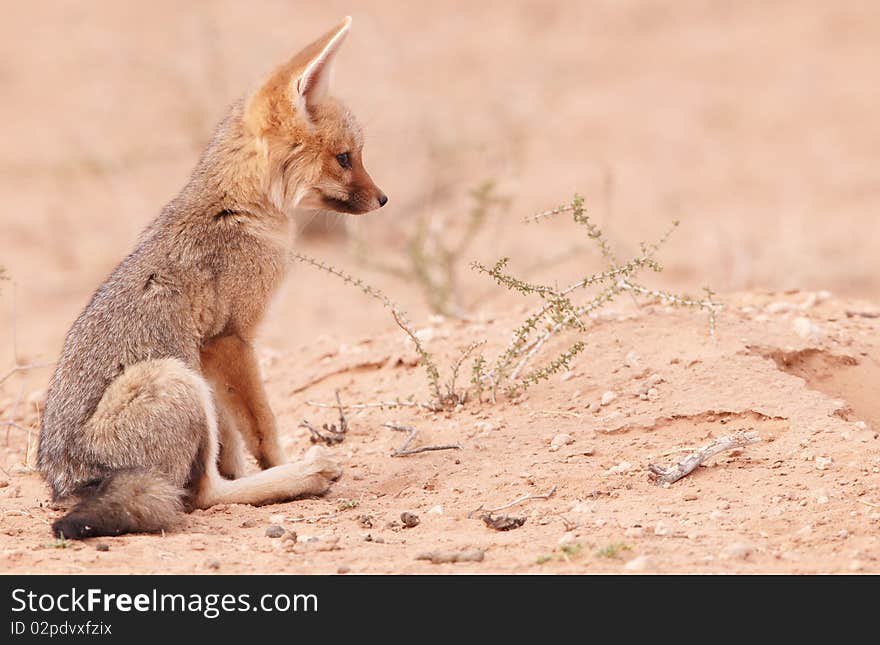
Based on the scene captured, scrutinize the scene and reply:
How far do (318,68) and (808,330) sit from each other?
9.43 feet

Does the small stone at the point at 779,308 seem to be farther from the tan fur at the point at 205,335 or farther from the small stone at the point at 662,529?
the small stone at the point at 662,529

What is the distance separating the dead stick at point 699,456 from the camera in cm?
535

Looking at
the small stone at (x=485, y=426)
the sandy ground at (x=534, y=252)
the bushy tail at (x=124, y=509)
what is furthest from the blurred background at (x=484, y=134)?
the bushy tail at (x=124, y=509)

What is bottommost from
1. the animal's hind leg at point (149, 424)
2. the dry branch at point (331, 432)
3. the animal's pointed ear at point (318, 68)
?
the animal's hind leg at point (149, 424)

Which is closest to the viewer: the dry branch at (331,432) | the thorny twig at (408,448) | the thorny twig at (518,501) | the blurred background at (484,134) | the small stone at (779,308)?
the thorny twig at (518,501)

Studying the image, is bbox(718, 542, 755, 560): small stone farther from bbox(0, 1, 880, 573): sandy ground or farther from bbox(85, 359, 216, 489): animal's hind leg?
bbox(85, 359, 216, 489): animal's hind leg

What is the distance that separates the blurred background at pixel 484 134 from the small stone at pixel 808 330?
6.44 ft

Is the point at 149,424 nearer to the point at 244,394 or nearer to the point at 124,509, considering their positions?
the point at 124,509

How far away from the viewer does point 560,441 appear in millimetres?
5832

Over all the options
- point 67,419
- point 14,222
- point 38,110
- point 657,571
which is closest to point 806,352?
point 657,571

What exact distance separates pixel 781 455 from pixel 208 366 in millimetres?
2492

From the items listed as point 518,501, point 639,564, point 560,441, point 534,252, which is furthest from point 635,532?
point 534,252

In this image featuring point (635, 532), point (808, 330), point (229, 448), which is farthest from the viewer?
point (808, 330)

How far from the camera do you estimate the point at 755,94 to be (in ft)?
59.3
